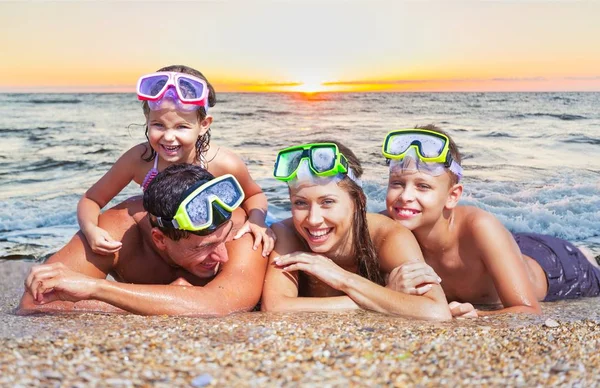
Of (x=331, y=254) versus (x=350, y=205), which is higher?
(x=350, y=205)

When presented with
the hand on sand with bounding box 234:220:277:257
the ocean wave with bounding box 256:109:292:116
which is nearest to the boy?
the hand on sand with bounding box 234:220:277:257

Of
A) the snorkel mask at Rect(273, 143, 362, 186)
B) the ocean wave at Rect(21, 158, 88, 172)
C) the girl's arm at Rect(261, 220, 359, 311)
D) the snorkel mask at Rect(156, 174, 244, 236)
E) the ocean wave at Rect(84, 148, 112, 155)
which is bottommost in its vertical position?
the ocean wave at Rect(21, 158, 88, 172)

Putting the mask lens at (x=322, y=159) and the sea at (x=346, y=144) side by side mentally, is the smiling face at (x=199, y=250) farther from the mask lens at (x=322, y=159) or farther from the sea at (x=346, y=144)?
the sea at (x=346, y=144)

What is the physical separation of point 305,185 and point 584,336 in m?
2.19

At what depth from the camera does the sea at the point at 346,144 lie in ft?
38.1

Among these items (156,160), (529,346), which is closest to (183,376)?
(529,346)

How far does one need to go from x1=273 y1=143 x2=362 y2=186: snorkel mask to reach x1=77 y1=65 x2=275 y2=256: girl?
0.56 metres

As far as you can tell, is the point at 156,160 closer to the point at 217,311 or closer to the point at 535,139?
the point at 217,311

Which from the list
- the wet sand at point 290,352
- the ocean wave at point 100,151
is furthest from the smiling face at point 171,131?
the ocean wave at point 100,151

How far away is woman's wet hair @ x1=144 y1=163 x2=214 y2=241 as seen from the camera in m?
4.79

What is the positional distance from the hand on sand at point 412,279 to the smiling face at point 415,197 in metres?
0.53

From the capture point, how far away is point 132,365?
10.9 feet

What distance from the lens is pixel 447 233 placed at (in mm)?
5789

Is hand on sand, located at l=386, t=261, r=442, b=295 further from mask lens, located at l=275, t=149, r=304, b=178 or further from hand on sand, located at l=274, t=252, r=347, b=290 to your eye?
mask lens, located at l=275, t=149, r=304, b=178
